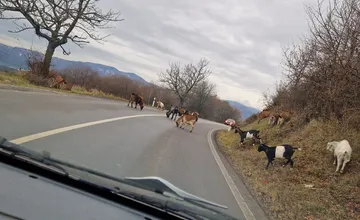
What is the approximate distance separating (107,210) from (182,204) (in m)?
0.58

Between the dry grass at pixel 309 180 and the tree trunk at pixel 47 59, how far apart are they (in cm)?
1548

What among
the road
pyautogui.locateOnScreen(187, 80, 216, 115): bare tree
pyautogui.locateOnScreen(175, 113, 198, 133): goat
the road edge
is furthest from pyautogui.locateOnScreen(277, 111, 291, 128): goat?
pyautogui.locateOnScreen(187, 80, 216, 115): bare tree

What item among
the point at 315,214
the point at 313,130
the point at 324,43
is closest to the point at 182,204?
the point at 315,214

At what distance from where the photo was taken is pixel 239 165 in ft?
43.6

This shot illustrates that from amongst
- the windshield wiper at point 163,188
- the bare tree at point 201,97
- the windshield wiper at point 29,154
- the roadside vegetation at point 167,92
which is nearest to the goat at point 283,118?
the windshield wiper at point 163,188

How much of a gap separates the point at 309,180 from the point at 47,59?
21098 mm

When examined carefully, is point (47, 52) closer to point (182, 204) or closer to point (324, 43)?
point (324, 43)

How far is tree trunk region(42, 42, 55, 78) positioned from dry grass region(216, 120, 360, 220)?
50.8 ft

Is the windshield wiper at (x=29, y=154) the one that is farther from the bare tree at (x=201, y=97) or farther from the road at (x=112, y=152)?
the bare tree at (x=201, y=97)

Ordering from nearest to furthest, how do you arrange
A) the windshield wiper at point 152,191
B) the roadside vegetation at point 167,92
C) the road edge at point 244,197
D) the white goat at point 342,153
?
the windshield wiper at point 152,191 < the road edge at point 244,197 < the white goat at point 342,153 < the roadside vegetation at point 167,92

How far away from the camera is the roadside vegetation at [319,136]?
8.84 meters

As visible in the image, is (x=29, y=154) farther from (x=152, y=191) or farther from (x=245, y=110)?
(x=245, y=110)

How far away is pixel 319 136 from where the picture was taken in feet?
52.0

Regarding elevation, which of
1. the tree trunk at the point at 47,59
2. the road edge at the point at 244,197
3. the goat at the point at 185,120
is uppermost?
the tree trunk at the point at 47,59
